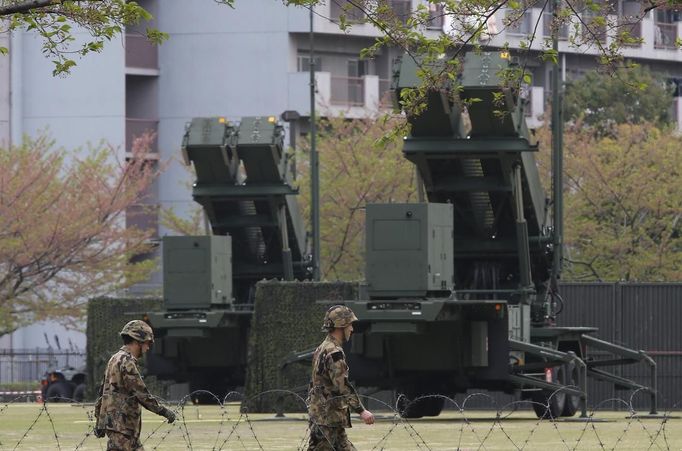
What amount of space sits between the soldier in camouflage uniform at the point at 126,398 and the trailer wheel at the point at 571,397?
16217 mm

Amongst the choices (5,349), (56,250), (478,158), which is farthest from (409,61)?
(5,349)

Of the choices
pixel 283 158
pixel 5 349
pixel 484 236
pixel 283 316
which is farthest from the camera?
pixel 5 349

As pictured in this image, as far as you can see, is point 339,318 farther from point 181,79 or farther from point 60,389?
point 181,79

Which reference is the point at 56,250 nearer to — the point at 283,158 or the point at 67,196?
the point at 67,196

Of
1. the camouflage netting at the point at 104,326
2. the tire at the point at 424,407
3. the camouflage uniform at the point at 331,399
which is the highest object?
the camouflage uniform at the point at 331,399

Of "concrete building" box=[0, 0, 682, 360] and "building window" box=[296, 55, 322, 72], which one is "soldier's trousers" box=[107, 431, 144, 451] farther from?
"building window" box=[296, 55, 322, 72]

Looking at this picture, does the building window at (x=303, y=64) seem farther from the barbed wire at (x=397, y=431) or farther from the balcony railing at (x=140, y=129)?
the barbed wire at (x=397, y=431)

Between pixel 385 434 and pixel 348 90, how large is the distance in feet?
130

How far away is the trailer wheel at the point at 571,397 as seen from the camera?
3189cm

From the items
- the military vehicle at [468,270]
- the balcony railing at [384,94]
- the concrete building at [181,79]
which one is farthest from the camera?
the concrete building at [181,79]

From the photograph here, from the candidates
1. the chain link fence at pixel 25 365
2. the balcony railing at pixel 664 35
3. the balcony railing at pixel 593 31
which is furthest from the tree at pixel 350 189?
the balcony railing at pixel 593 31

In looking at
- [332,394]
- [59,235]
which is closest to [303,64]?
[59,235]

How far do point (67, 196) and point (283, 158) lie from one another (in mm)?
18111

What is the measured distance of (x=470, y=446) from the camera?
24.4 metres
